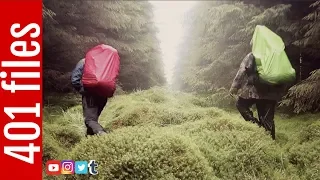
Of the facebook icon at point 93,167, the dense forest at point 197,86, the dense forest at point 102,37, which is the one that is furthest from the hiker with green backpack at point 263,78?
the facebook icon at point 93,167

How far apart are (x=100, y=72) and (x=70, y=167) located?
845 millimetres

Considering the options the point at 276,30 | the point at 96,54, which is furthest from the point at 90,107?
the point at 276,30

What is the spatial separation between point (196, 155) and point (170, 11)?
1.74m

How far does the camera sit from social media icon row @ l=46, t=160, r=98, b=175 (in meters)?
3.26

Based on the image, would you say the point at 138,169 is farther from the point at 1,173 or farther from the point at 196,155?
the point at 1,173

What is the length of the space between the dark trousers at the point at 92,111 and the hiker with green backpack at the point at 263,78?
51.0 inches

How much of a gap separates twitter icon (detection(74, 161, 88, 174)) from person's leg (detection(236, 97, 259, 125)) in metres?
1.71

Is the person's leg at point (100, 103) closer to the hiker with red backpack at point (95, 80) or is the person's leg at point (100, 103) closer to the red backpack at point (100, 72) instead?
the hiker with red backpack at point (95, 80)

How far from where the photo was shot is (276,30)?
4223 mm

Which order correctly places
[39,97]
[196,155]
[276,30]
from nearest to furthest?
[196,155] → [39,97] → [276,30]

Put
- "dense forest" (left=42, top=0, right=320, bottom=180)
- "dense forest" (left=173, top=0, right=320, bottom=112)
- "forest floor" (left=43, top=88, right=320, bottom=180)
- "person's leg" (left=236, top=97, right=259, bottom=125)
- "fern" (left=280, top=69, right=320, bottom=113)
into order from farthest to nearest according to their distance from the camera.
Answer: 1. "person's leg" (left=236, top=97, right=259, bottom=125)
2. "dense forest" (left=173, top=0, right=320, bottom=112)
3. "fern" (left=280, top=69, right=320, bottom=113)
4. "dense forest" (left=42, top=0, right=320, bottom=180)
5. "forest floor" (left=43, top=88, right=320, bottom=180)

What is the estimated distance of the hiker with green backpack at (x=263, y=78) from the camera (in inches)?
159

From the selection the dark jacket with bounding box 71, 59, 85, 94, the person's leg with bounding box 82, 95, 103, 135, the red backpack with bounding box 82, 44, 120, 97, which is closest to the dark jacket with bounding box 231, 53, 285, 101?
the red backpack with bounding box 82, 44, 120, 97

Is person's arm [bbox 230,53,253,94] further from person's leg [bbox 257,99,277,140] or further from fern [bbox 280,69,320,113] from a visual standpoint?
fern [bbox 280,69,320,113]
